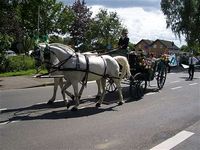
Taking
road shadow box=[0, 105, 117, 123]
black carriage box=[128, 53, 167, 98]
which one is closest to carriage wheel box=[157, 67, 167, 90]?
black carriage box=[128, 53, 167, 98]

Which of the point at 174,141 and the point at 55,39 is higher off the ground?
the point at 55,39

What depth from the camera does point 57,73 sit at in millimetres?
12773

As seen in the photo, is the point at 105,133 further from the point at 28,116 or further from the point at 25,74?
the point at 25,74

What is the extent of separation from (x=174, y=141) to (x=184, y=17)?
47.7m

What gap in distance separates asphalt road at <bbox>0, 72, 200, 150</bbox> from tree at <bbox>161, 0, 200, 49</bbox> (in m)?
41.0

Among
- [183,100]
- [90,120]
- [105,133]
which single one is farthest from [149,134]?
[183,100]

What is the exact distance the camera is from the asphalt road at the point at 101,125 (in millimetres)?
8086

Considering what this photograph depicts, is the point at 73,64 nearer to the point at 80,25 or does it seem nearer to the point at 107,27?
the point at 80,25

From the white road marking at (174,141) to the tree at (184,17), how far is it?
46338 mm

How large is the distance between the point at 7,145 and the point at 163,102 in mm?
7513

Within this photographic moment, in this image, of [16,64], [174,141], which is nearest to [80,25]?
[16,64]

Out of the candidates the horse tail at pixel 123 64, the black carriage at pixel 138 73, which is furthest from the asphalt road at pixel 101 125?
the horse tail at pixel 123 64

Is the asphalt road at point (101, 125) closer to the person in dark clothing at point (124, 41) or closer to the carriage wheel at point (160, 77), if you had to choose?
the person in dark clothing at point (124, 41)

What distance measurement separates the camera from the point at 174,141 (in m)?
8.55
